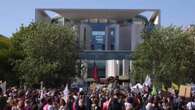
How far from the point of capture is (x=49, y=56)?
2264 inches

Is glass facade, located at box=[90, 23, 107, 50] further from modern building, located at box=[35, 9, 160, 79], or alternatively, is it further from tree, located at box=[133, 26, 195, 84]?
tree, located at box=[133, 26, 195, 84]

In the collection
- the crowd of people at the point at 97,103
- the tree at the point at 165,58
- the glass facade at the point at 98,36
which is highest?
the glass facade at the point at 98,36

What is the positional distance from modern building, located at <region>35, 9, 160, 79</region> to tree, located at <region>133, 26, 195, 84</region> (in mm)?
71659

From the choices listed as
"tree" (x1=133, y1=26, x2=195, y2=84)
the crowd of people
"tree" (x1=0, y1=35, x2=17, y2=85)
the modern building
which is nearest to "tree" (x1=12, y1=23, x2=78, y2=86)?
"tree" (x1=133, y1=26, x2=195, y2=84)

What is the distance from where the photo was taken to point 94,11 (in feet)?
491

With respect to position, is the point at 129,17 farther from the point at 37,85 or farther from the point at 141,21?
the point at 37,85

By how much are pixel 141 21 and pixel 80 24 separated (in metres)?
20.0

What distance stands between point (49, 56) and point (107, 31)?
292 feet

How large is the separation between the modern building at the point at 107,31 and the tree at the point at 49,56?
75.7 metres

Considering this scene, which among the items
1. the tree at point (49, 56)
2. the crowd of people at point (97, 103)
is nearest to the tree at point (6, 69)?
the tree at point (49, 56)

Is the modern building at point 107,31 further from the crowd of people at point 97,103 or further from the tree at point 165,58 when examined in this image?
the crowd of people at point 97,103

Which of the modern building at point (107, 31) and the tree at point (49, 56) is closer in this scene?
the tree at point (49, 56)

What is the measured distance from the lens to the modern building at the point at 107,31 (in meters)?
139

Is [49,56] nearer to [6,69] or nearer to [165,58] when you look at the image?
[165,58]
